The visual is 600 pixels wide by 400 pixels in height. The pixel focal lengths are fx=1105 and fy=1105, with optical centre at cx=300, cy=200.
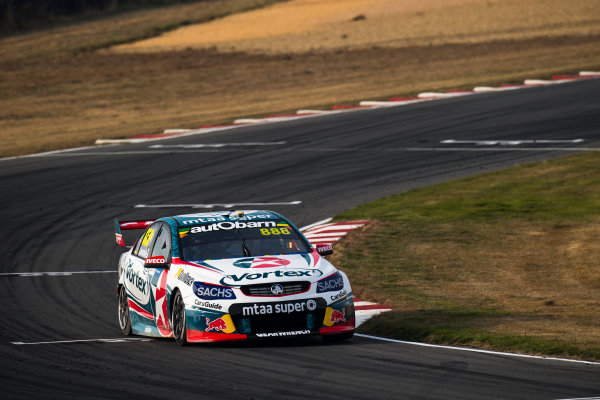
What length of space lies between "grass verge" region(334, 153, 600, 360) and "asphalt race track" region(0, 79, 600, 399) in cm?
75

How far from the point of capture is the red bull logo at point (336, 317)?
36.7 feet

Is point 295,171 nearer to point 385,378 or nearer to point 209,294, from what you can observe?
point 209,294

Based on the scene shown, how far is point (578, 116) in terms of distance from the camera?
32531mm

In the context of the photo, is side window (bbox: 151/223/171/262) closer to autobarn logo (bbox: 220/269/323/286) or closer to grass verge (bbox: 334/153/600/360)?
autobarn logo (bbox: 220/269/323/286)

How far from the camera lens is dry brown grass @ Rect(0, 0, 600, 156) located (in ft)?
129

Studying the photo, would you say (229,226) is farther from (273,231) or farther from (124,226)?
(124,226)

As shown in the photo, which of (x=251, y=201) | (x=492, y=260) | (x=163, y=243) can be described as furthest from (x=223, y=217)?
(x=251, y=201)

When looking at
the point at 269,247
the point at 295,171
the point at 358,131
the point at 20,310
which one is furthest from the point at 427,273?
the point at 358,131

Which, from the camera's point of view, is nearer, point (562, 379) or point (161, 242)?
point (562, 379)

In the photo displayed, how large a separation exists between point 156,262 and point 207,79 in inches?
1556

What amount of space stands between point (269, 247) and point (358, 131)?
2005 cm

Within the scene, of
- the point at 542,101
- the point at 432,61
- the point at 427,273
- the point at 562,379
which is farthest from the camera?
the point at 432,61

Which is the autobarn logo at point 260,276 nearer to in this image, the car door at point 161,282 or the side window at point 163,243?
the car door at point 161,282

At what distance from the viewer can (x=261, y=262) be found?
11523 millimetres
